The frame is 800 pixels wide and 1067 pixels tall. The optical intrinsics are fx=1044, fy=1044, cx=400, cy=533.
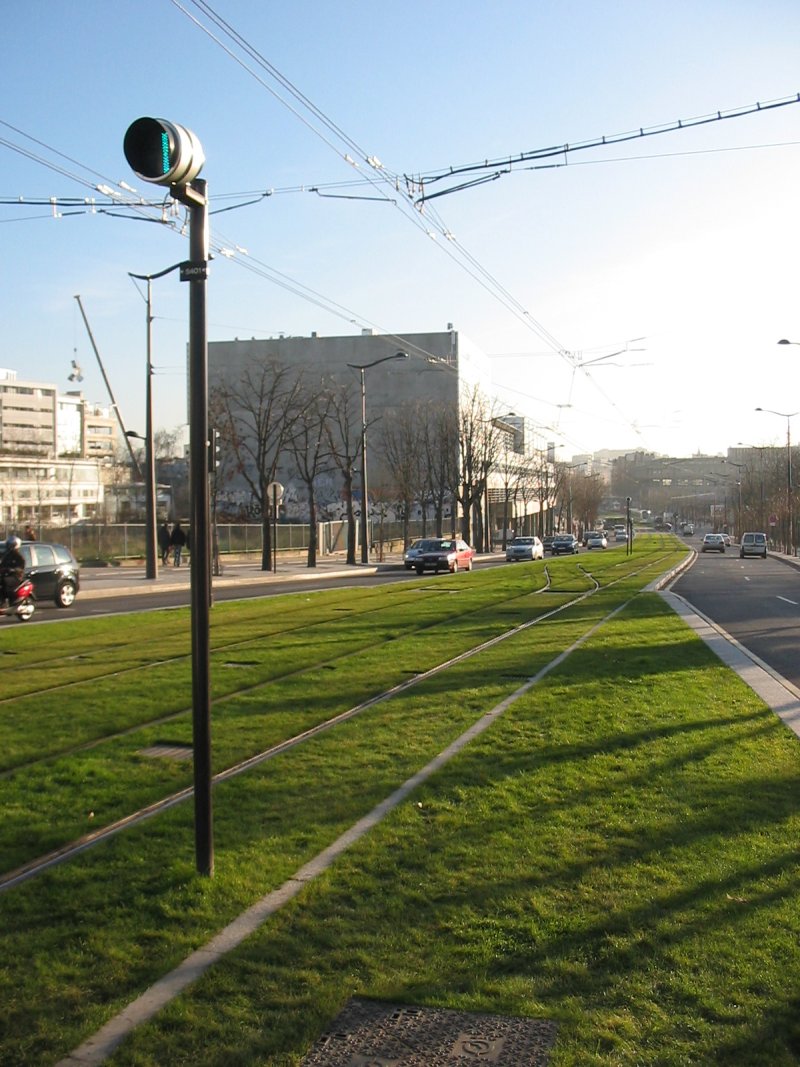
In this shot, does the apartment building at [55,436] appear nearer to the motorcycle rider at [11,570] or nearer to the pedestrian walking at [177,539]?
the pedestrian walking at [177,539]

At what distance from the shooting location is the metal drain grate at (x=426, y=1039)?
3.62 metres

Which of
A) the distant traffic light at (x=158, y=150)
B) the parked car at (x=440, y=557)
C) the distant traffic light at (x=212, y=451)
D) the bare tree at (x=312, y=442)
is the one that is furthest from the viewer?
the bare tree at (x=312, y=442)

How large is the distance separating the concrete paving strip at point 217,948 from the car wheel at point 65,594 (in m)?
19.1

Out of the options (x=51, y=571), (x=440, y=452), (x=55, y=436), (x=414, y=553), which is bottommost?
(x=414, y=553)

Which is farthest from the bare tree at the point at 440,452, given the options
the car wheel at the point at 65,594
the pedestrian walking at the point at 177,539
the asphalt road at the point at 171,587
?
the car wheel at the point at 65,594

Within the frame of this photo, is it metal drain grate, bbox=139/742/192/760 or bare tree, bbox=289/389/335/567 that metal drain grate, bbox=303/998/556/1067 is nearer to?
metal drain grate, bbox=139/742/192/760

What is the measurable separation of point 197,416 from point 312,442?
75.5 meters

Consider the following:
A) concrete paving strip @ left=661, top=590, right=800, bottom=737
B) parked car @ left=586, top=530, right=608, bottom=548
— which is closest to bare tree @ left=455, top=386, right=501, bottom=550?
parked car @ left=586, top=530, right=608, bottom=548

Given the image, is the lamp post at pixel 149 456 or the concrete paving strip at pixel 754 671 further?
the lamp post at pixel 149 456

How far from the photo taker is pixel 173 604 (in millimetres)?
26484

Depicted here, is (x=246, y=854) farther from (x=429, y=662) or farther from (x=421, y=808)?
(x=429, y=662)

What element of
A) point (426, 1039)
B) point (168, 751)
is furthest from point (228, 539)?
point (426, 1039)

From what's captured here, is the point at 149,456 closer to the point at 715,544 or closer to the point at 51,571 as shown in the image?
the point at 51,571

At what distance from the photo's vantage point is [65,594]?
82.2 ft
